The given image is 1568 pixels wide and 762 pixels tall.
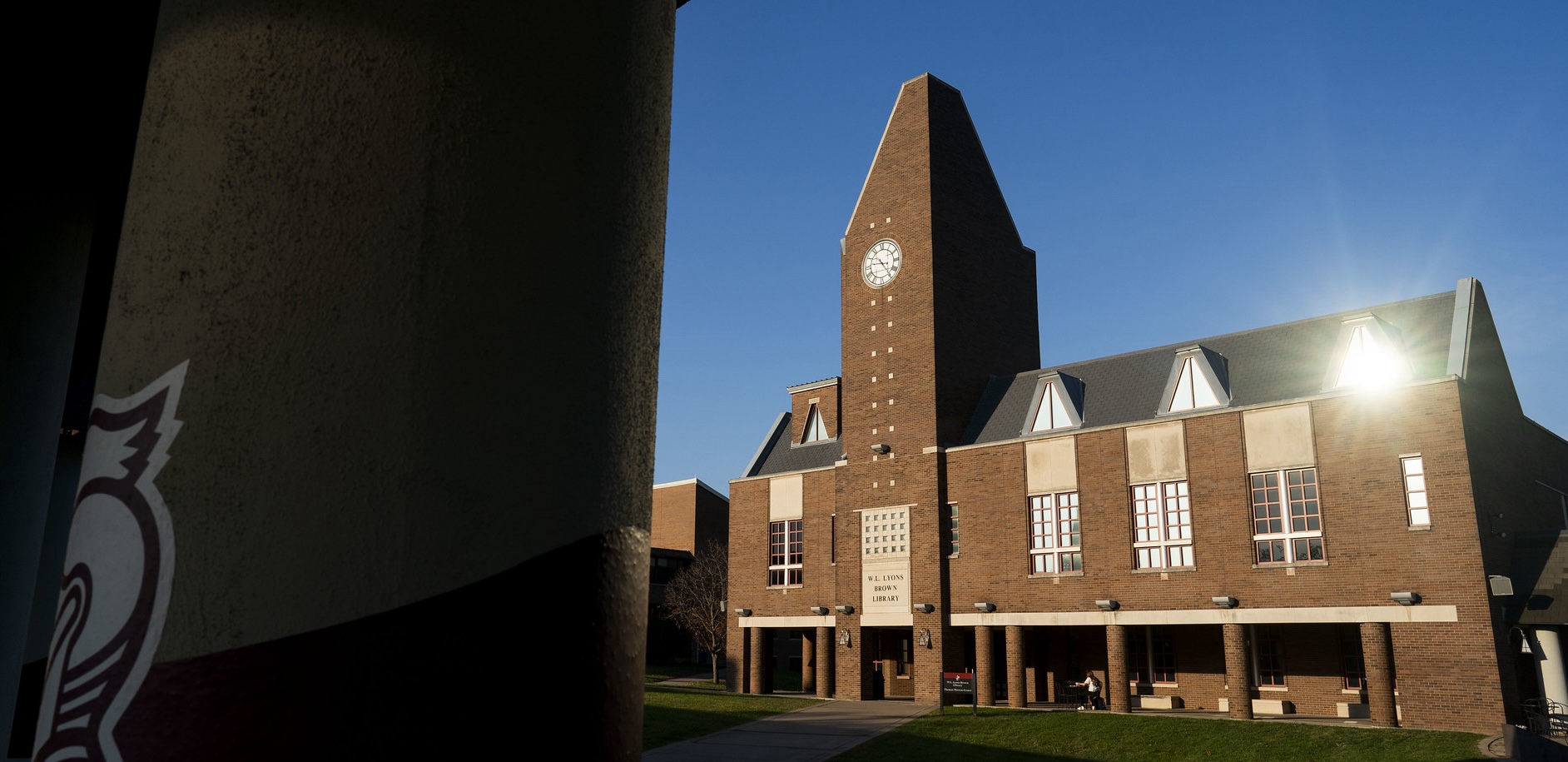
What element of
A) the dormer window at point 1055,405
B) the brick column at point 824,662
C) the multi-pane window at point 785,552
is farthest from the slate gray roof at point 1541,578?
the multi-pane window at point 785,552

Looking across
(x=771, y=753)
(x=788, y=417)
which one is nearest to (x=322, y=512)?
(x=771, y=753)

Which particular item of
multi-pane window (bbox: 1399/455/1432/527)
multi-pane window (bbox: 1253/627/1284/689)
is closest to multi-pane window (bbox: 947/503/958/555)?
multi-pane window (bbox: 1253/627/1284/689)

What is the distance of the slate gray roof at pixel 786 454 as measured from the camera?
41281mm

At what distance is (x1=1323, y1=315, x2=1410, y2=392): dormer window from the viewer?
28.6 meters

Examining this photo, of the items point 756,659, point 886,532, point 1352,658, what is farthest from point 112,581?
point 756,659

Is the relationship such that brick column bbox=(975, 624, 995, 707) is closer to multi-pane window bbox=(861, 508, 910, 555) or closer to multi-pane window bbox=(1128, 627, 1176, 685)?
multi-pane window bbox=(861, 508, 910, 555)

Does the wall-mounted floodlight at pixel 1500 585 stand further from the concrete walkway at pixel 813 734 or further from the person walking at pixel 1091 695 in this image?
the person walking at pixel 1091 695

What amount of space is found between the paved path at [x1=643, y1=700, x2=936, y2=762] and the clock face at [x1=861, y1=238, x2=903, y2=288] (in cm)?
1535

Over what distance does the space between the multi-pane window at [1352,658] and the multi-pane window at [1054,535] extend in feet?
24.2

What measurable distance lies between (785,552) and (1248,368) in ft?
59.9

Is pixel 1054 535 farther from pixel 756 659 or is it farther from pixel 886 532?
pixel 756 659

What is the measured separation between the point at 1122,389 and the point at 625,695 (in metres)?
33.3

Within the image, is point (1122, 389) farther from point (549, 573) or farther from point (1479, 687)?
point (549, 573)

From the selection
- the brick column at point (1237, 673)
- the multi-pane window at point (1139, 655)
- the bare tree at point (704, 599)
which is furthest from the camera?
the bare tree at point (704, 599)
